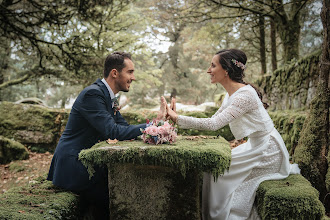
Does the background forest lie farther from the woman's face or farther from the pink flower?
the pink flower

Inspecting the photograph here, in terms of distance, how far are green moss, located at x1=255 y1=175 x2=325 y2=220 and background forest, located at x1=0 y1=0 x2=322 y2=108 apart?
290cm

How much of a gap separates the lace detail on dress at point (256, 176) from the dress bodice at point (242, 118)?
0.23 metres

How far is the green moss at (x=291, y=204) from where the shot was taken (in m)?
2.20

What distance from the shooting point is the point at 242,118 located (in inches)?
117

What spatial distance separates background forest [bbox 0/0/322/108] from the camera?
21.1 ft

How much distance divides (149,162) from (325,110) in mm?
2798

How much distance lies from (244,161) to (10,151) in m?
6.54

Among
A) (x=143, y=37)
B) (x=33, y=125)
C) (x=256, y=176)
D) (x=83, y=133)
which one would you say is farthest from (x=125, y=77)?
(x=143, y=37)

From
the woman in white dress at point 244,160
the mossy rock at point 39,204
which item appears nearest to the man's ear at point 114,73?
the woman in white dress at point 244,160

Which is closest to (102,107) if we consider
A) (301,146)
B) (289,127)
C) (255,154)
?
(255,154)

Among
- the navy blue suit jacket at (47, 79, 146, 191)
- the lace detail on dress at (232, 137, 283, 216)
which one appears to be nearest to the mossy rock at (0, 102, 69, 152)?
the navy blue suit jacket at (47, 79, 146, 191)

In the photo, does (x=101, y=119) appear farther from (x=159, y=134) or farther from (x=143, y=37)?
(x=143, y=37)

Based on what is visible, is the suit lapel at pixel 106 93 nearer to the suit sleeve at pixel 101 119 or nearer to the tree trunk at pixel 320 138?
the suit sleeve at pixel 101 119

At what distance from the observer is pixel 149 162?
2.25m
